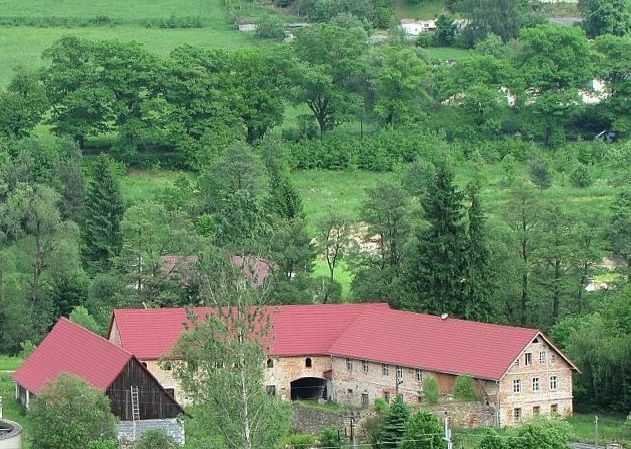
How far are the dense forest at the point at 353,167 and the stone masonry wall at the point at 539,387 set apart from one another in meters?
1.59

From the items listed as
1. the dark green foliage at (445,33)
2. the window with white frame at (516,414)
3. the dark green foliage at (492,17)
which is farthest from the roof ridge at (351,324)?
the dark green foliage at (492,17)

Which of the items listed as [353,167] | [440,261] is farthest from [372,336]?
[353,167]

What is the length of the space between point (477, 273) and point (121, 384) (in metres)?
14.1

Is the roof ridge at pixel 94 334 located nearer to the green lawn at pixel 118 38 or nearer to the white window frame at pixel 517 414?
the white window frame at pixel 517 414

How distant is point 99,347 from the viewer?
7325 centimetres

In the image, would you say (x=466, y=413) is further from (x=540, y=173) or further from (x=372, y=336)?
(x=540, y=173)

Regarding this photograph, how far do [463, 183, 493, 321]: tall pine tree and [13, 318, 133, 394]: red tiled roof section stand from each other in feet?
41.7

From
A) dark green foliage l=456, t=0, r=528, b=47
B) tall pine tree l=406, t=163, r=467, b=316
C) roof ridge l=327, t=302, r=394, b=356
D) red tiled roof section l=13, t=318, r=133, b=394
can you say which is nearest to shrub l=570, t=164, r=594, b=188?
tall pine tree l=406, t=163, r=467, b=316

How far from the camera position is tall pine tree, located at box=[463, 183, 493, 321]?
77938mm

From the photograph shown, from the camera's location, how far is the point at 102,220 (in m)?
92.0

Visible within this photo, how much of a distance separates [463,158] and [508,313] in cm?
2794

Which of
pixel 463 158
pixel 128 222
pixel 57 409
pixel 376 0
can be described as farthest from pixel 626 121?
pixel 57 409

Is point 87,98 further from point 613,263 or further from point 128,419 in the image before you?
point 128,419

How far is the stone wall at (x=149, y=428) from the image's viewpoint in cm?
6825
